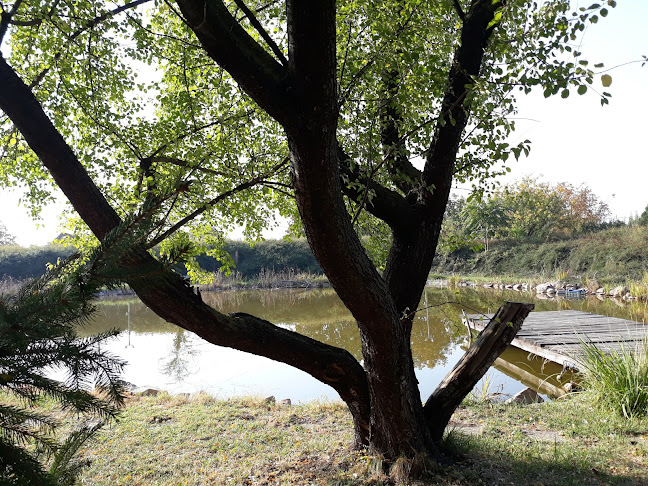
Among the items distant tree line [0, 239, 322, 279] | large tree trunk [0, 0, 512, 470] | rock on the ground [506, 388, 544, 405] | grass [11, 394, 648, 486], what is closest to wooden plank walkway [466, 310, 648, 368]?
rock on the ground [506, 388, 544, 405]

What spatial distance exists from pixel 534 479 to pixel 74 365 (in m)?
2.97

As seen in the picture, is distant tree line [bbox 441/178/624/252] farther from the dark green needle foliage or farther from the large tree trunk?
the dark green needle foliage

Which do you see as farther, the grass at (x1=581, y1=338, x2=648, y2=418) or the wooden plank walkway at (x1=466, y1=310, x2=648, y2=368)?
the wooden plank walkway at (x1=466, y1=310, x2=648, y2=368)

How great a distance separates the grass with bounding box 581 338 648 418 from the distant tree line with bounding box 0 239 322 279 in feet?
60.5

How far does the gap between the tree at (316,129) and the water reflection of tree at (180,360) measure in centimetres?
367

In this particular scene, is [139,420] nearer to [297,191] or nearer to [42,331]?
[297,191]

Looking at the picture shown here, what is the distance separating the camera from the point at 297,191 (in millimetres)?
2289

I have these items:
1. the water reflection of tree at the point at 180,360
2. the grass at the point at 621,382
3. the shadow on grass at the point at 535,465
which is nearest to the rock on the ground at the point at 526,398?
the grass at the point at 621,382

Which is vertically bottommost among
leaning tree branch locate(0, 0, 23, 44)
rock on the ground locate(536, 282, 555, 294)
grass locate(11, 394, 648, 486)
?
grass locate(11, 394, 648, 486)

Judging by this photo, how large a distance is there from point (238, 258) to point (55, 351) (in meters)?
24.1

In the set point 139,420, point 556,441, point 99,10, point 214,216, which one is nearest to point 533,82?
point 556,441

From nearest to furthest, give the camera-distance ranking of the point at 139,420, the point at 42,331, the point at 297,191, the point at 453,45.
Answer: the point at 42,331 → the point at 297,191 → the point at 453,45 → the point at 139,420

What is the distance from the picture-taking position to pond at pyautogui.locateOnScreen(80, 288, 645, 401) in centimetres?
653

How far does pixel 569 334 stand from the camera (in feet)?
25.3
